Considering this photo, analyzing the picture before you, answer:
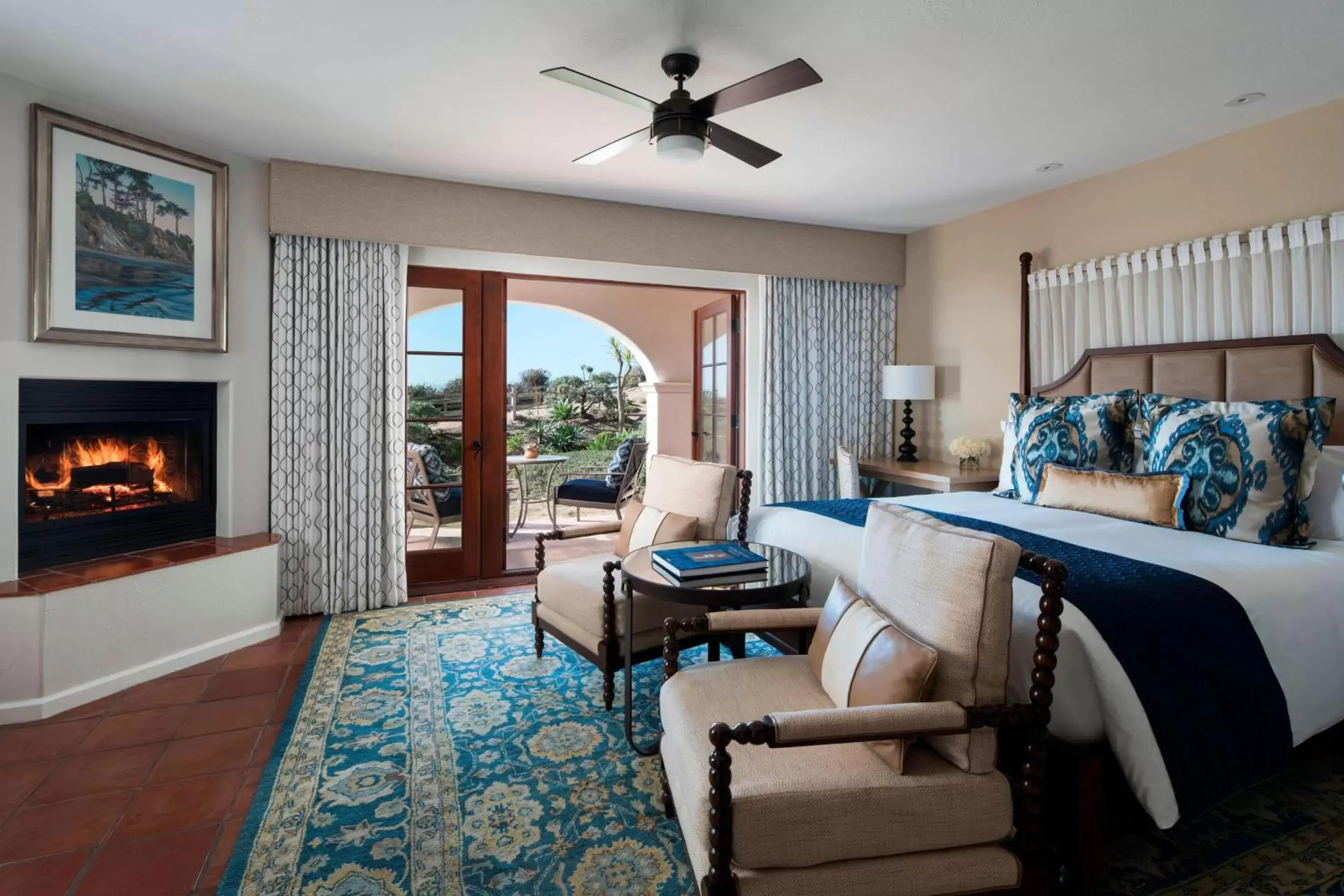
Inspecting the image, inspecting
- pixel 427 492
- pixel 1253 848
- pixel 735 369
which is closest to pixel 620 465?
pixel 735 369

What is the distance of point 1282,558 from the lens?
216 cm

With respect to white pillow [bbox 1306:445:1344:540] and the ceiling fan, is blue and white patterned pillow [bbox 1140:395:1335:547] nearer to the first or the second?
white pillow [bbox 1306:445:1344:540]

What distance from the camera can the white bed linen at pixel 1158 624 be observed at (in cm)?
161

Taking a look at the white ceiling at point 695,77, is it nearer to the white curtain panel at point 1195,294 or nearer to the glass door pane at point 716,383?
the white curtain panel at point 1195,294

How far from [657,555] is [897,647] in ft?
3.52

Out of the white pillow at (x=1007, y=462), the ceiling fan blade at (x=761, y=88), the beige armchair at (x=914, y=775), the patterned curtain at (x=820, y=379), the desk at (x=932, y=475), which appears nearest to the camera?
the beige armchair at (x=914, y=775)

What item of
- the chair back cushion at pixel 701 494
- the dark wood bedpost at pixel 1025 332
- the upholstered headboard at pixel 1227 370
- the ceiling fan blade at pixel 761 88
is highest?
the ceiling fan blade at pixel 761 88

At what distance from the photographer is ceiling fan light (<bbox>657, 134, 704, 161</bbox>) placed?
2.47 m

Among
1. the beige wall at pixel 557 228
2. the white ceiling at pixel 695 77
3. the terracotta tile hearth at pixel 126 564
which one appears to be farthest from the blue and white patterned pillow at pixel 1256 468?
the terracotta tile hearth at pixel 126 564

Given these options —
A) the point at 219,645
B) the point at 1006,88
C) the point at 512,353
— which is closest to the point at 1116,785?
the point at 1006,88

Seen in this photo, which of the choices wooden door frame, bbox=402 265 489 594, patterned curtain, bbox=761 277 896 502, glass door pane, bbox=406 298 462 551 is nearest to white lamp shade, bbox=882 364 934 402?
patterned curtain, bbox=761 277 896 502

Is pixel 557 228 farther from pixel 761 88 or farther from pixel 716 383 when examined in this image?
pixel 761 88

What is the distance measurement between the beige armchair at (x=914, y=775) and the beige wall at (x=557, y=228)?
3270mm

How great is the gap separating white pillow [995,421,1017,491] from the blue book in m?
1.79
